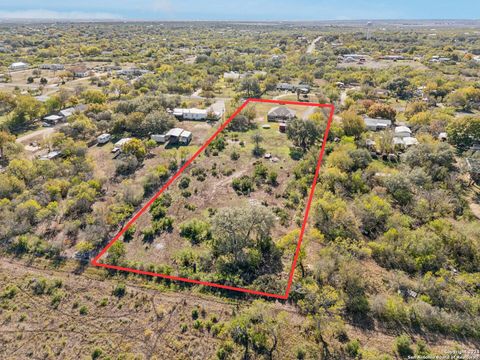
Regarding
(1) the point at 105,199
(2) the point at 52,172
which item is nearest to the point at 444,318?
(1) the point at 105,199

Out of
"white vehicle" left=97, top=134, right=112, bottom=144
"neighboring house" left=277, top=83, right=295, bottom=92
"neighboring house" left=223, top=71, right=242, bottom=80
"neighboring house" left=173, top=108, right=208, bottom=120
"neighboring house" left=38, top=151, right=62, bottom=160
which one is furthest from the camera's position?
"neighboring house" left=223, top=71, right=242, bottom=80

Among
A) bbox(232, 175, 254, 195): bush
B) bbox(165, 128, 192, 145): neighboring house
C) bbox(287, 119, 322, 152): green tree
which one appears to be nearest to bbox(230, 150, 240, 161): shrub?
bbox(232, 175, 254, 195): bush

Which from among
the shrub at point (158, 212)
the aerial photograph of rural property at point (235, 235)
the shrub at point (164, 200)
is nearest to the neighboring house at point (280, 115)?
the aerial photograph of rural property at point (235, 235)

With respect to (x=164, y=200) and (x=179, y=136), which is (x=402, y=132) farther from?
(x=164, y=200)

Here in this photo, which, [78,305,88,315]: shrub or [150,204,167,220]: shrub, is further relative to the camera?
[150,204,167,220]: shrub

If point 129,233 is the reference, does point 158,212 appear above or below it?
above

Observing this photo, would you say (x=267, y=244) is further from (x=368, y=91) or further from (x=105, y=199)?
(x=368, y=91)

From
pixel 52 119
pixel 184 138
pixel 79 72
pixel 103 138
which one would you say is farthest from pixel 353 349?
pixel 79 72

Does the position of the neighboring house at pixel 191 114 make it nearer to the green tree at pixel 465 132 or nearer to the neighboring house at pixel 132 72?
the neighboring house at pixel 132 72

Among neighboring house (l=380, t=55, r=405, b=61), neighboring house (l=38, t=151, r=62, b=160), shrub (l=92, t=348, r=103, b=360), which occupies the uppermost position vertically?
neighboring house (l=380, t=55, r=405, b=61)

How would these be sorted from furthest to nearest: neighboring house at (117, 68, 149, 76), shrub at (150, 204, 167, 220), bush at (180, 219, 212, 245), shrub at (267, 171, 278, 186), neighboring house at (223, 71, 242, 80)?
neighboring house at (117, 68, 149, 76)
neighboring house at (223, 71, 242, 80)
shrub at (267, 171, 278, 186)
shrub at (150, 204, 167, 220)
bush at (180, 219, 212, 245)

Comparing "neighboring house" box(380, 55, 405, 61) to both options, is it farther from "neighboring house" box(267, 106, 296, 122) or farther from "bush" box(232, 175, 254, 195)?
"bush" box(232, 175, 254, 195)
